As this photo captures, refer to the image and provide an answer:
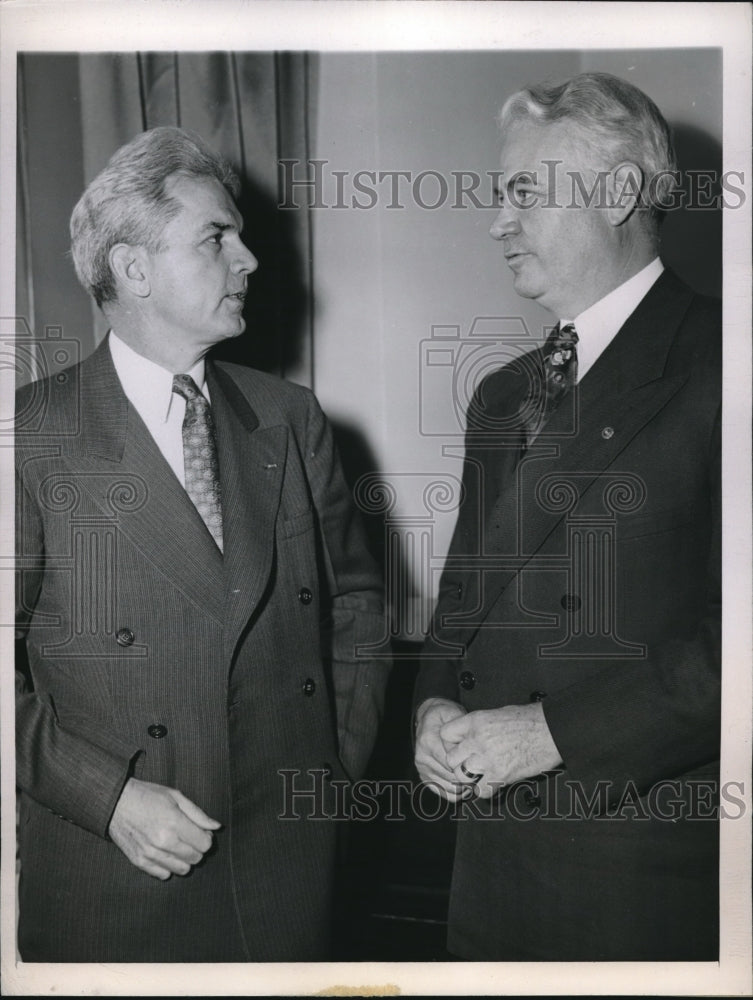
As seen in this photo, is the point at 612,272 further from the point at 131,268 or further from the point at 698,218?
the point at 131,268

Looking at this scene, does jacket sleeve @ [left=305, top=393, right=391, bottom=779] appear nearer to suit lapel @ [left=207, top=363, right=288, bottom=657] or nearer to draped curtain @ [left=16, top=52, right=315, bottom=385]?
suit lapel @ [left=207, top=363, right=288, bottom=657]

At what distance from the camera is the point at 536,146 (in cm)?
142

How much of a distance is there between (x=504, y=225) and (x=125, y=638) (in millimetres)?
872

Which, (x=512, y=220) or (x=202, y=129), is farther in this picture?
(x=202, y=129)

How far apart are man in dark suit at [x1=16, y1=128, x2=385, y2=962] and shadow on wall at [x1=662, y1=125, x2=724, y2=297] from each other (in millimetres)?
691

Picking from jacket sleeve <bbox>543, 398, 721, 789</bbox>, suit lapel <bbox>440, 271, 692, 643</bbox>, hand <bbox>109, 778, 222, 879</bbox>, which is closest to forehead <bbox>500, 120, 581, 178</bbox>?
suit lapel <bbox>440, 271, 692, 643</bbox>

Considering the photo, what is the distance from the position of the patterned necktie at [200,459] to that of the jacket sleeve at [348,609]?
0.16m

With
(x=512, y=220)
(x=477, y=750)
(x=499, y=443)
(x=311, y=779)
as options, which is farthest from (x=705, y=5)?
(x=311, y=779)

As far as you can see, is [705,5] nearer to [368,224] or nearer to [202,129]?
[368,224]

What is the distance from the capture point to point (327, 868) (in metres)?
1.50

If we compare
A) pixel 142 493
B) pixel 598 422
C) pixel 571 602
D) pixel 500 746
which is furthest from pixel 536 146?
pixel 500 746

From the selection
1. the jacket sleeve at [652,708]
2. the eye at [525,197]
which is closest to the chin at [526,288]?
the eye at [525,197]

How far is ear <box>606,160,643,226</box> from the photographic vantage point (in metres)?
1.40

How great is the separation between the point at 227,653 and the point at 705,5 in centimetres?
126
